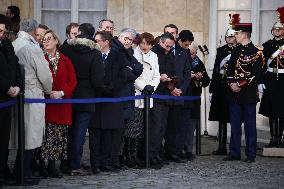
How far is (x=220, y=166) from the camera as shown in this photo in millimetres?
13953

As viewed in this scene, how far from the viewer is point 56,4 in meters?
19.0

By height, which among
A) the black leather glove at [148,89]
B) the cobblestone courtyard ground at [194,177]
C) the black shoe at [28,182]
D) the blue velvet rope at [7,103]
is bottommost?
the cobblestone courtyard ground at [194,177]

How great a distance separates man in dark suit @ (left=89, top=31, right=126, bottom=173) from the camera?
1282 centimetres

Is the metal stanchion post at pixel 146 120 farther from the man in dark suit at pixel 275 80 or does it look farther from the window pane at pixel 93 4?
the window pane at pixel 93 4

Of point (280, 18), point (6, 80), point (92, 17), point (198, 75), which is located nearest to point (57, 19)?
point (92, 17)

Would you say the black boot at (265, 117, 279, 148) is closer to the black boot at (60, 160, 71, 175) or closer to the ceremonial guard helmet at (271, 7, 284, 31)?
the ceremonial guard helmet at (271, 7, 284, 31)

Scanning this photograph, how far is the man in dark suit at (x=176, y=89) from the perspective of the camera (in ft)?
46.4

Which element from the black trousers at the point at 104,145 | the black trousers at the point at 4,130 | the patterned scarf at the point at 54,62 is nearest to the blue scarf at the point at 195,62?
the black trousers at the point at 104,145

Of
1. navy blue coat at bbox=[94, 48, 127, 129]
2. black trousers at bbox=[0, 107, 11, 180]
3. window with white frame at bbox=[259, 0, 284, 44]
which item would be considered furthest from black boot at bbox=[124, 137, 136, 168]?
window with white frame at bbox=[259, 0, 284, 44]

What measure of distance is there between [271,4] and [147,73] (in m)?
5.70

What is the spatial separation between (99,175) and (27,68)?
6.03 feet

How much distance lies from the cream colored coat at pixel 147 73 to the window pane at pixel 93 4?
5.46 metres

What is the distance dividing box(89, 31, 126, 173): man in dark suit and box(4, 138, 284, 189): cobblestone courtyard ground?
1.00 feet

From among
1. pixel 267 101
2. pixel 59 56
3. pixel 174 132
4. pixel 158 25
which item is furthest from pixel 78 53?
pixel 158 25
